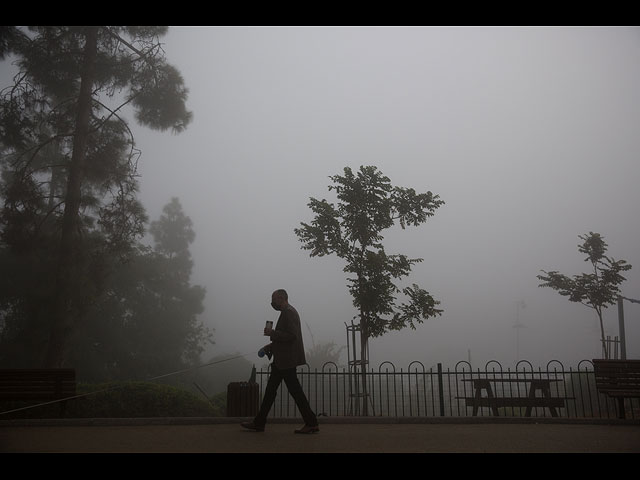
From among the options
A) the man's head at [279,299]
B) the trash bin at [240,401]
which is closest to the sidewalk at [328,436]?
the trash bin at [240,401]

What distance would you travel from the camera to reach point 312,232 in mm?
11719

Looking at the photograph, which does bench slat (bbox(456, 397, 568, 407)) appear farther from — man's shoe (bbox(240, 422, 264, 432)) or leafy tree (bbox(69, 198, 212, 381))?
leafy tree (bbox(69, 198, 212, 381))

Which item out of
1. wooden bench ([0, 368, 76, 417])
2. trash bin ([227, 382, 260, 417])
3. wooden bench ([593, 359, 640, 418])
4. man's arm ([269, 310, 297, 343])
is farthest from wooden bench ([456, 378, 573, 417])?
wooden bench ([0, 368, 76, 417])

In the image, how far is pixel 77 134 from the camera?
14.3 m

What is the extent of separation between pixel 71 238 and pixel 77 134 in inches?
131

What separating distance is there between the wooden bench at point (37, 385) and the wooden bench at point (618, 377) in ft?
34.6

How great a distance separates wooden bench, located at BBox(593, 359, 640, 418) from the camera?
8898mm

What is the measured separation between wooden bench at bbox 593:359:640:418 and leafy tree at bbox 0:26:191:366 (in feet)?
44.2

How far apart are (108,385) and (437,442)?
8.12 m

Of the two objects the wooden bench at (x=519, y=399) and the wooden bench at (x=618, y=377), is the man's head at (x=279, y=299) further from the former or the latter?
the wooden bench at (x=618, y=377)

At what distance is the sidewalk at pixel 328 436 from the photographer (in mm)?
5426

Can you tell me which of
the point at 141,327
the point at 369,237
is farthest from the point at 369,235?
the point at 141,327
